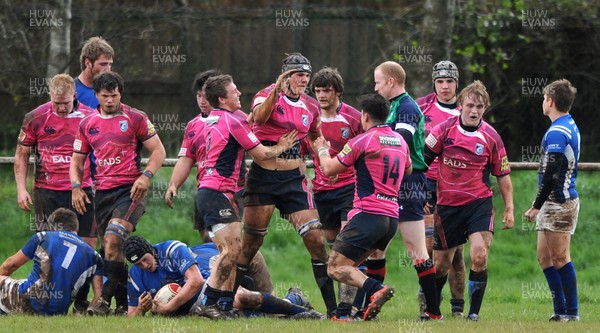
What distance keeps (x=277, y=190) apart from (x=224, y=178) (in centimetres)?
48

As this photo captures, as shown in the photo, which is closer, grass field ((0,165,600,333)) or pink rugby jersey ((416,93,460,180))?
pink rugby jersey ((416,93,460,180))

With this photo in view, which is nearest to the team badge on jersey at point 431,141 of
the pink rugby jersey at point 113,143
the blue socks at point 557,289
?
the blue socks at point 557,289

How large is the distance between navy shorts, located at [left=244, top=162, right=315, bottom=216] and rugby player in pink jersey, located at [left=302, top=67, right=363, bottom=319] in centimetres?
48

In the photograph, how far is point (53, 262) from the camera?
10.7m

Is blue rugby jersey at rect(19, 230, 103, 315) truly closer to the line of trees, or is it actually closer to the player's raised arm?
the player's raised arm

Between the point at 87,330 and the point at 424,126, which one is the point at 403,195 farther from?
the point at 87,330

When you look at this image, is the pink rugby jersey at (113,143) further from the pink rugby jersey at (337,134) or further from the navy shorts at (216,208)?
the pink rugby jersey at (337,134)

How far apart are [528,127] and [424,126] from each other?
6.73 m

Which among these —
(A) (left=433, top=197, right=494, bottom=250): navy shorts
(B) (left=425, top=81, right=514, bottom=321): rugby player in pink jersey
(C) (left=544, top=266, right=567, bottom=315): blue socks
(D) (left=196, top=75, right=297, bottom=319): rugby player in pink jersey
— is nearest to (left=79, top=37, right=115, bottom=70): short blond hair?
(D) (left=196, top=75, right=297, bottom=319): rugby player in pink jersey

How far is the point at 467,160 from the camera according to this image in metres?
11.0

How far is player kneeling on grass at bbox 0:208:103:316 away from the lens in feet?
35.0

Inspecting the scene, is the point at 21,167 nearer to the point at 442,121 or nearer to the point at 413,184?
the point at 413,184

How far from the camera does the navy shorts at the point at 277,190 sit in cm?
1066

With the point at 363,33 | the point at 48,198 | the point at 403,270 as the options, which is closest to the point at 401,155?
the point at 48,198
